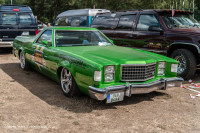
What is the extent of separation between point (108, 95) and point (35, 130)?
1225 mm

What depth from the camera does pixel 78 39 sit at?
5438 mm

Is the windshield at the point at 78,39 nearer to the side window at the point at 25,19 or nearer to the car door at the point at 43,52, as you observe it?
the car door at the point at 43,52

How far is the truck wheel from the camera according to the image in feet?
19.6

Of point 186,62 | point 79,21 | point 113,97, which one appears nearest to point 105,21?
point 186,62

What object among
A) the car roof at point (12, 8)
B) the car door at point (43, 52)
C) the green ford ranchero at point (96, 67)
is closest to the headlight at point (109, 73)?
the green ford ranchero at point (96, 67)

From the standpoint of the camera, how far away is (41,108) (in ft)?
13.4

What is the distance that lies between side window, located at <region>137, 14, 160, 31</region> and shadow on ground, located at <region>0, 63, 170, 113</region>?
240 cm

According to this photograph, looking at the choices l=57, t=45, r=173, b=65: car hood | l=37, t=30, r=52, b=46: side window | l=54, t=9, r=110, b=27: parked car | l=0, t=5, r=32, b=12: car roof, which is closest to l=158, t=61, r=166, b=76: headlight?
l=57, t=45, r=173, b=65: car hood

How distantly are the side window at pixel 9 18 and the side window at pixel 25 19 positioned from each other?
10.0 inches

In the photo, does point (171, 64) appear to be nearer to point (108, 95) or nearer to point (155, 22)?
point (108, 95)

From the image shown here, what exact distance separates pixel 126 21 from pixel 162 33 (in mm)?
1465

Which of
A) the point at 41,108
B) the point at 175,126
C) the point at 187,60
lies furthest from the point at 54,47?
the point at 187,60

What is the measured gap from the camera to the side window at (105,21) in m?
7.88

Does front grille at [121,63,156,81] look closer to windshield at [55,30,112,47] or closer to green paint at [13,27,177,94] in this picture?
green paint at [13,27,177,94]
